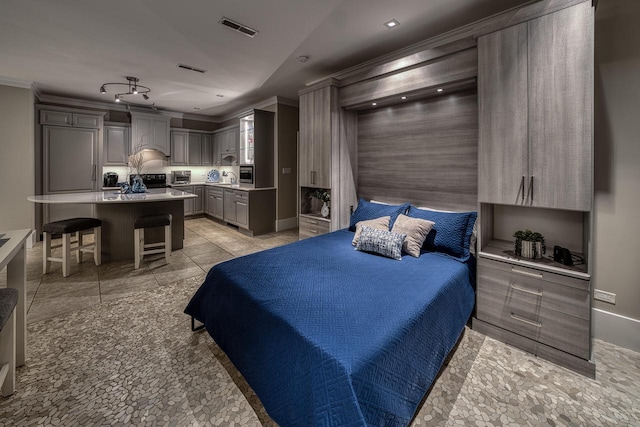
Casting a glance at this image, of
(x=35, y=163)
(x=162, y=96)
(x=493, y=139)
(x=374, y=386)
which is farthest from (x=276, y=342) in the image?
(x=35, y=163)

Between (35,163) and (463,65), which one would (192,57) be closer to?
(463,65)

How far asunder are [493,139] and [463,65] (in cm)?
83

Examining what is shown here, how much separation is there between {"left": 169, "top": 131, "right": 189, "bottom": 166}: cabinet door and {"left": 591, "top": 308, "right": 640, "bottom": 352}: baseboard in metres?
8.09

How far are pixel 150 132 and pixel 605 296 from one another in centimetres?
826

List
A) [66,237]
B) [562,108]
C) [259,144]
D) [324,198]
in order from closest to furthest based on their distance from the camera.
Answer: [562,108]
[66,237]
[324,198]
[259,144]

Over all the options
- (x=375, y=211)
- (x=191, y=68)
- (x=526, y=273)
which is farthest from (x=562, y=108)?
(x=191, y=68)

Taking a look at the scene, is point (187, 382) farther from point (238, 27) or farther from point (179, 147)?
point (179, 147)

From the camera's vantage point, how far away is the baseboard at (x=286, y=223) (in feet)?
20.4

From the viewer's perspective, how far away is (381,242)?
2.63 m

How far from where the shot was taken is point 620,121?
7.04 feet

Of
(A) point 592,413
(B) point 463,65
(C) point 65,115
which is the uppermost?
(C) point 65,115

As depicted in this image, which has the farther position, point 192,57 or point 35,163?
point 35,163

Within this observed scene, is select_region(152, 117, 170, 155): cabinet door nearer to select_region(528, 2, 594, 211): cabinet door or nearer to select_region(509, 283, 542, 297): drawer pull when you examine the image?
select_region(528, 2, 594, 211): cabinet door

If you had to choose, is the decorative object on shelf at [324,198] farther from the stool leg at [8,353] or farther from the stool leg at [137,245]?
the stool leg at [8,353]
